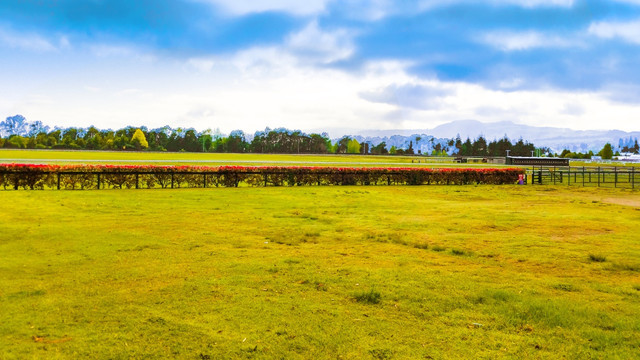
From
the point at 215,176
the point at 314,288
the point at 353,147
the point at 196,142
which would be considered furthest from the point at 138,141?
the point at 314,288

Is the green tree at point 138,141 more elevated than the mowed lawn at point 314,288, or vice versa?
the green tree at point 138,141

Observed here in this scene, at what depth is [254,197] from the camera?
63.1 ft

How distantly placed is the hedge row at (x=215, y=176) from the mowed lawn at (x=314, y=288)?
9.31 metres

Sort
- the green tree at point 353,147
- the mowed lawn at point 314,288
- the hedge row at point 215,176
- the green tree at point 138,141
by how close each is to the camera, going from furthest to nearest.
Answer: the green tree at point 353,147 < the green tree at point 138,141 < the hedge row at point 215,176 < the mowed lawn at point 314,288

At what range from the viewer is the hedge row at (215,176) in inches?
833

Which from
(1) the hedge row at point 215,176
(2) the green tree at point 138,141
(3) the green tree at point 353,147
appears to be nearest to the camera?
(1) the hedge row at point 215,176

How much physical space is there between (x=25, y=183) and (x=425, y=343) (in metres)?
21.9

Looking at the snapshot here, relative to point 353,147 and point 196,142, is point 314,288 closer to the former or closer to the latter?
point 196,142

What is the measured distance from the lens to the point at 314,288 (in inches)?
246

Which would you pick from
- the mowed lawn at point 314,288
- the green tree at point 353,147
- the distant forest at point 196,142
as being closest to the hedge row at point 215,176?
the mowed lawn at point 314,288

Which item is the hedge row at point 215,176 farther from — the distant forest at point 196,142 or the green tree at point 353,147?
the green tree at point 353,147

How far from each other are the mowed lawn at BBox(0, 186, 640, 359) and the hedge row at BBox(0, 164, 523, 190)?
367 inches

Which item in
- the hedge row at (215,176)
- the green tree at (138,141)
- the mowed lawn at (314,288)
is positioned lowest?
the mowed lawn at (314,288)

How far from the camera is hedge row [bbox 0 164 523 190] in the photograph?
69.4 feet
